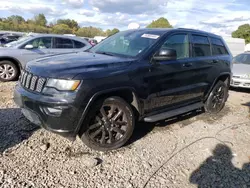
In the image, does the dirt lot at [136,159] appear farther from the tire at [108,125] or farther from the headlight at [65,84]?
the headlight at [65,84]

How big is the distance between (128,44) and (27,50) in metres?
5.02

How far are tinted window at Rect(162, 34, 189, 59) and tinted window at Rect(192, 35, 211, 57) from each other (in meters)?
0.26

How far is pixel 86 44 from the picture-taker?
8.98 m

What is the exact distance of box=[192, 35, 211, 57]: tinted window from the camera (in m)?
4.72

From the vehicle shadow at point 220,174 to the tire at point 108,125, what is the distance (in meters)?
1.15

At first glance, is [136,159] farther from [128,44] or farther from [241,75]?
[241,75]

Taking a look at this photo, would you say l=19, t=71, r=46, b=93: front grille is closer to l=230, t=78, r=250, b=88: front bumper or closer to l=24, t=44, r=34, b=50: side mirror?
l=24, t=44, r=34, b=50: side mirror

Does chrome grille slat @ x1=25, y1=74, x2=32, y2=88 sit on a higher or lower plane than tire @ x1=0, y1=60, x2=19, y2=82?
higher

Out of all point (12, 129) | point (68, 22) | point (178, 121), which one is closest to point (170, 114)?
point (178, 121)

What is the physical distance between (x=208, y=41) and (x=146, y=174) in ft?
11.3

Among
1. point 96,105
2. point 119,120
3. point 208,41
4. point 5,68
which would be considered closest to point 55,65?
point 96,105

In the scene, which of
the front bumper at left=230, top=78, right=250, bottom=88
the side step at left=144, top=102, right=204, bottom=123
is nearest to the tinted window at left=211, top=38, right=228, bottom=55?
the side step at left=144, top=102, right=204, bottom=123

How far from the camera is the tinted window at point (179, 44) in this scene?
4180 millimetres

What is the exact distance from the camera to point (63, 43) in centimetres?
859
